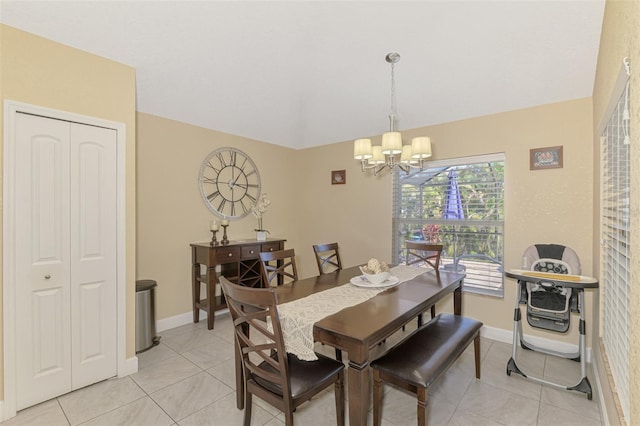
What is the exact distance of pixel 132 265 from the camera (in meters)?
2.51

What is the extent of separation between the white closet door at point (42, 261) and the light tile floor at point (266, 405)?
0.21 meters

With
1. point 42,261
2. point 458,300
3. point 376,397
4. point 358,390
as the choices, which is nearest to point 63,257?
point 42,261

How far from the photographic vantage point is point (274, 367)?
5.32ft

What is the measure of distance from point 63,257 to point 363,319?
2.17 m

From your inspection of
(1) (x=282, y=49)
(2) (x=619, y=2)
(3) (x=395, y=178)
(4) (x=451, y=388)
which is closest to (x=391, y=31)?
(1) (x=282, y=49)

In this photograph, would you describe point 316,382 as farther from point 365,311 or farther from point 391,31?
point 391,31

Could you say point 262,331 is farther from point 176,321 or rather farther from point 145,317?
point 176,321

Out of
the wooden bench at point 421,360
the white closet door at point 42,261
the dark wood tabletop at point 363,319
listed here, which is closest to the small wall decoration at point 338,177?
the dark wood tabletop at point 363,319

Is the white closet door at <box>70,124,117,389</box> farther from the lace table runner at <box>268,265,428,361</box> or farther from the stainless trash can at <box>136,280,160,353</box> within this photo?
the lace table runner at <box>268,265,428,361</box>

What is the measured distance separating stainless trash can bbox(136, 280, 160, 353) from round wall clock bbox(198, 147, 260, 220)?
124 centimetres

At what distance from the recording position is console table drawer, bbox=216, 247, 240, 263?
340cm

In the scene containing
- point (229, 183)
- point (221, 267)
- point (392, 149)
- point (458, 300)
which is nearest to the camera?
point (392, 149)

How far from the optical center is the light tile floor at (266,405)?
195 centimetres

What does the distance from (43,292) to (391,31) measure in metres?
3.32
